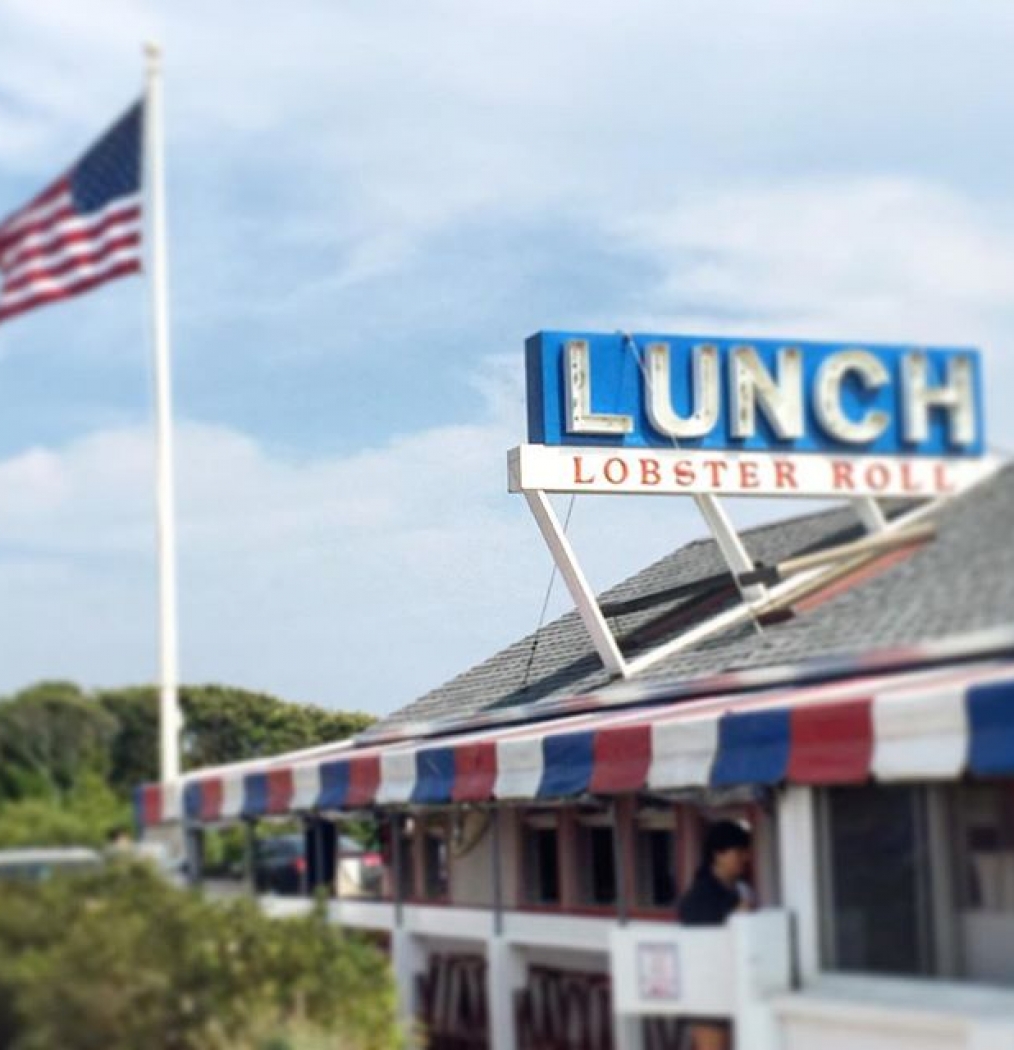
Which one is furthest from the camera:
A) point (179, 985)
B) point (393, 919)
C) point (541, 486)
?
point (541, 486)

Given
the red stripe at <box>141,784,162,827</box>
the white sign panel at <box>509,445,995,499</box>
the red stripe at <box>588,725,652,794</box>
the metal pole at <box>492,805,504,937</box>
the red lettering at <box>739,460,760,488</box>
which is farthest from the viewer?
the red lettering at <box>739,460,760,488</box>

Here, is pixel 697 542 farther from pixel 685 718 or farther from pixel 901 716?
pixel 901 716

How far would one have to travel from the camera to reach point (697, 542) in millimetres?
23062

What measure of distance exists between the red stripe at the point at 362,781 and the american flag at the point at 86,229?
416 cm

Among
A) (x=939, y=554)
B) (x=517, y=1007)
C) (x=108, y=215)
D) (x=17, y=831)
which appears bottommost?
(x=517, y=1007)

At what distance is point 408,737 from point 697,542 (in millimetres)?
5257

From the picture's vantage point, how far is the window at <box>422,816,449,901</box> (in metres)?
17.8

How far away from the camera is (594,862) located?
52.8 feet

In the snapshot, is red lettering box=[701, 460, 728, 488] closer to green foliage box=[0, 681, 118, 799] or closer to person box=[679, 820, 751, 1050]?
person box=[679, 820, 751, 1050]

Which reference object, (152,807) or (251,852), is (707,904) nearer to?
(251,852)

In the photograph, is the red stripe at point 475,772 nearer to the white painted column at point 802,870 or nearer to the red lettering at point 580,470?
the white painted column at point 802,870

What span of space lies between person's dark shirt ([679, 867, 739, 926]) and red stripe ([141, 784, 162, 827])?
9.99 ft

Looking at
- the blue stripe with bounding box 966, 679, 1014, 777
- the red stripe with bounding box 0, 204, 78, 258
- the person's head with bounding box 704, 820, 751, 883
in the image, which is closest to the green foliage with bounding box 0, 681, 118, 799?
the red stripe with bounding box 0, 204, 78, 258

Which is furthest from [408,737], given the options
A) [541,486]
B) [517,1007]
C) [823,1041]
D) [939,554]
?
[823,1041]
